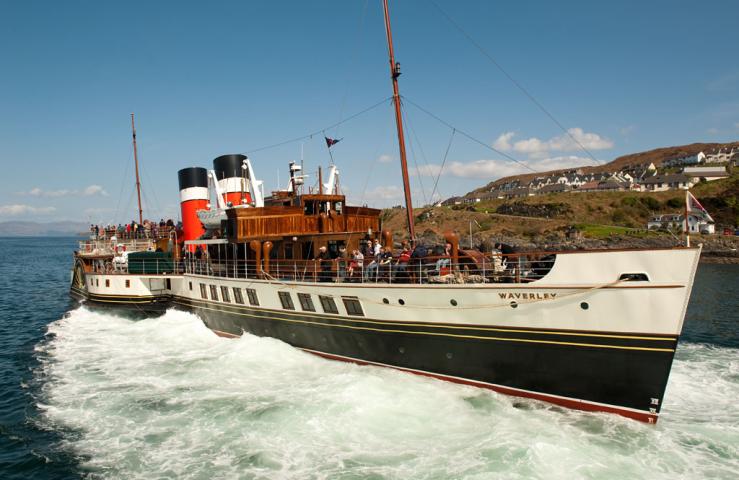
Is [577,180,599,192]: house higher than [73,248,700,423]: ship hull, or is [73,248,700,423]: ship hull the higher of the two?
[577,180,599,192]: house

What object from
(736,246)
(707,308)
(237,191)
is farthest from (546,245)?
(237,191)

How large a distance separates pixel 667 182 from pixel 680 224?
4473cm

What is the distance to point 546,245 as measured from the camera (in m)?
66.1

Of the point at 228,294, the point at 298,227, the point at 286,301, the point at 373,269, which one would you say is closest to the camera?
the point at 373,269

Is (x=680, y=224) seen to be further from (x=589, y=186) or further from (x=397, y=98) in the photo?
(x=397, y=98)

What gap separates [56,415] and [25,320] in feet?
59.8

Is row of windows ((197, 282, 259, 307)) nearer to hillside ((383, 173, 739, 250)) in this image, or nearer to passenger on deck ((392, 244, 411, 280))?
passenger on deck ((392, 244, 411, 280))

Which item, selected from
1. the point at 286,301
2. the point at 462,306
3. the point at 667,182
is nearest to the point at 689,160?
the point at 667,182

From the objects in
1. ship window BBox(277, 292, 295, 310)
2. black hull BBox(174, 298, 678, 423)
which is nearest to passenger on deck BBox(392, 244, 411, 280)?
black hull BBox(174, 298, 678, 423)

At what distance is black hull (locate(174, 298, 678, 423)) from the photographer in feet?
33.8

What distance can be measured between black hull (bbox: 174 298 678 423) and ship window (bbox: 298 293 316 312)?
0.45 m

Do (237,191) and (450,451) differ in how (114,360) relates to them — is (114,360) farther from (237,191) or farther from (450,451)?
(450,451)

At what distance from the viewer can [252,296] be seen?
17.8m

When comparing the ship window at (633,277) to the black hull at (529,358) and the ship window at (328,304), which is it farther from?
the ship window at (328,304)
